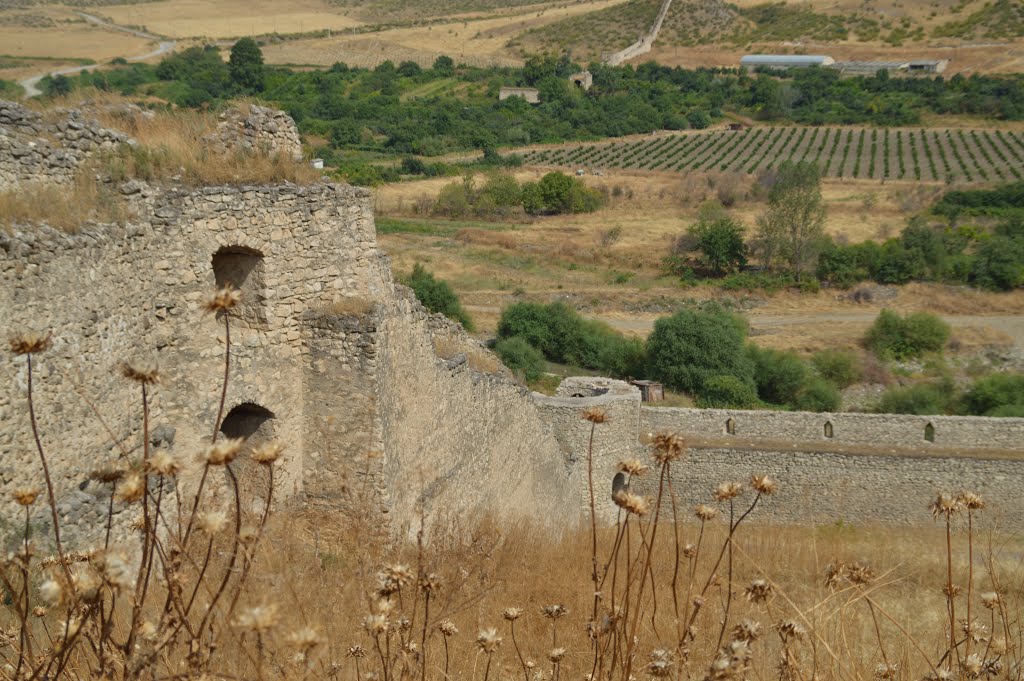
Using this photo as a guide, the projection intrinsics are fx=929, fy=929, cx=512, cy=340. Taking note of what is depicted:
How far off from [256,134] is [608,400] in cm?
965

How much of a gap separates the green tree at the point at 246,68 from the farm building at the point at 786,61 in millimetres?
50368

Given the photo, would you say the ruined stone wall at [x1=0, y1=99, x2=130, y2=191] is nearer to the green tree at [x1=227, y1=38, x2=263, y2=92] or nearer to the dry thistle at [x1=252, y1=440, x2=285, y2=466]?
the dry thistle at [x1=252, y1=440, x2=285, y2=466]

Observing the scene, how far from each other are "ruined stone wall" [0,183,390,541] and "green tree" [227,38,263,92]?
207 feet

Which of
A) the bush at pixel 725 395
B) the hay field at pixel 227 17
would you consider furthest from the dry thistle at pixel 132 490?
the hay field at pixel 227 17

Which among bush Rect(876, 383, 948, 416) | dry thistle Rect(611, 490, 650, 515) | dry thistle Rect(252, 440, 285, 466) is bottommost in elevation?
bush Rect(876, 383, 948, 416)

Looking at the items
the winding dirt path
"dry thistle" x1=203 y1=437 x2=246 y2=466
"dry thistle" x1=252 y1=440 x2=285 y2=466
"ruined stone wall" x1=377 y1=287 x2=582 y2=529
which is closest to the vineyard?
the winding dirt path

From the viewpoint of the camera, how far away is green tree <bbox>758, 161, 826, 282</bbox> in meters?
39.3

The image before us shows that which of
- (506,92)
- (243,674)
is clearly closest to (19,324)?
(243,674)

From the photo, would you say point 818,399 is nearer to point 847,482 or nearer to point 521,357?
point 847,482

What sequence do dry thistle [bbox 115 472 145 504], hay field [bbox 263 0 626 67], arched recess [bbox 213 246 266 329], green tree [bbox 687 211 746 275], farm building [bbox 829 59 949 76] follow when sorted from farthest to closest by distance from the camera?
1. hay field [bbox 263 0 626 67]
2. farm building [bbox 829 59 949 76]
3. green tree [bbox 687 211 746 275]
4. arched recess [bbox 213 246 266 329]
5. dry thistle [bbox 115 472 145 504]

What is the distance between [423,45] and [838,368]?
83.8m

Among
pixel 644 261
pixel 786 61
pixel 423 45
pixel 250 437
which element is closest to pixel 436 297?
pixel 644 261

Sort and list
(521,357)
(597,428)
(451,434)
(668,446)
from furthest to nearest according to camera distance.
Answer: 1. (521,357)
2. (597,428)
3. (451,434)
4. (668,446)

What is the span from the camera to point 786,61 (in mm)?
95625
